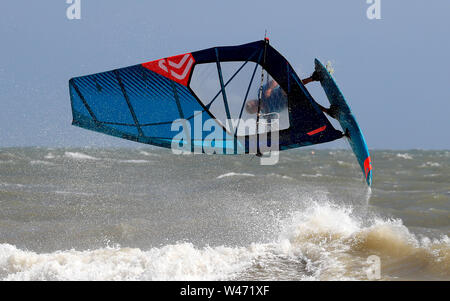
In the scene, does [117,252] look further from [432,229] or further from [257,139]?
[432,229]

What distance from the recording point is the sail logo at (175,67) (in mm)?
5910

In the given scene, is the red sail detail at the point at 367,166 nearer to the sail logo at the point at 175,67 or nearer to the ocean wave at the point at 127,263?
the ocean wave at the point at 127,263

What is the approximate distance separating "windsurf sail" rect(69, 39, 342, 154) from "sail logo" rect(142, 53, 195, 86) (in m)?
0.01

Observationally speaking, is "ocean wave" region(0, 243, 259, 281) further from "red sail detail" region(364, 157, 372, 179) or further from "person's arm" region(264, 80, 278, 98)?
"person's arm" region(264, 80, 278, 98)

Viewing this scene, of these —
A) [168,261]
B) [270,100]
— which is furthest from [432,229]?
[168,261]

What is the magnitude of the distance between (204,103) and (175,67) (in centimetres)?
71

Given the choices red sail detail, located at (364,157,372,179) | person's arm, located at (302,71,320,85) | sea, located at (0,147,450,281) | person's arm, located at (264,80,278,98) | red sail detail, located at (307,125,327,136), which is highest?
person's arm, located at (302,71,320,85)

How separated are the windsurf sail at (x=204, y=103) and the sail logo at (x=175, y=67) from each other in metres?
0.01

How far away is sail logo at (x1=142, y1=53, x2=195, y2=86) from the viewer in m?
5.91

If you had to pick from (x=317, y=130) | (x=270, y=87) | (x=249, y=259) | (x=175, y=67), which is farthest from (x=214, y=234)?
(x=175, y=67)

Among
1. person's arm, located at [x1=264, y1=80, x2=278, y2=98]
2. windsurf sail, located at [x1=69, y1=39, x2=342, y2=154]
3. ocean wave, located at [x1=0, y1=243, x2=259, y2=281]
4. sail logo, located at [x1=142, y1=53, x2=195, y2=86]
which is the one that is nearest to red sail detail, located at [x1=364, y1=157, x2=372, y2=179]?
windsurf sail, located at [x1=69, y1=39, x2=342, y2=154]

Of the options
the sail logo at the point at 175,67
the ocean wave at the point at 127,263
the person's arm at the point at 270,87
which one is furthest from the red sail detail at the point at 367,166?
the sail logo at the point at 175,67

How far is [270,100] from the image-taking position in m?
6.19
